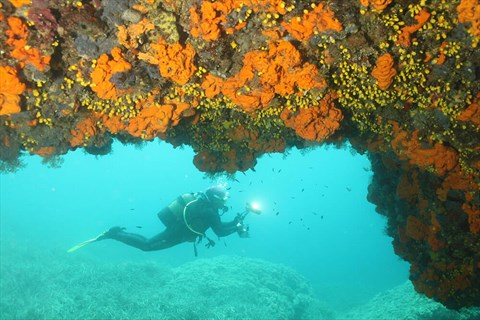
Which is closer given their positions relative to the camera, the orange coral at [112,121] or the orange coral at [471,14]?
the orange coral at [471,14]

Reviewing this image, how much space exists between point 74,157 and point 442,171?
156 m

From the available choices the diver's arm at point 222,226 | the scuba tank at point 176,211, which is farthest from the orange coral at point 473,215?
the scuba tank at point 176,211

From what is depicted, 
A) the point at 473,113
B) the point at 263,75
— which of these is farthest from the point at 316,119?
the point at 473,113

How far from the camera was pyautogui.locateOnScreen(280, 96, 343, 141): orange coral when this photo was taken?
19.1 feet

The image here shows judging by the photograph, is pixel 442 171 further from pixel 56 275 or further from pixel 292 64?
pixel 56 275

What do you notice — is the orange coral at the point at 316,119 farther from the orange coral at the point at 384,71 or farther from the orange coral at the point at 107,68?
the orange coral at the point at 107,68

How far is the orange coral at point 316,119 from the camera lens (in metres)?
5.82

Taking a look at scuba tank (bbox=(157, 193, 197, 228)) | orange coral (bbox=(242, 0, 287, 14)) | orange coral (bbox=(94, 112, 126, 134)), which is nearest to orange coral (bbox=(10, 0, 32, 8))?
orange coral (bbox=(94, 112, 126, 134))

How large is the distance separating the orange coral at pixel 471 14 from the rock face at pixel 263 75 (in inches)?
0.6

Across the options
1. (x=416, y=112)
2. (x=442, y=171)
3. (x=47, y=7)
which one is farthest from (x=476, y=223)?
(x=47, y=7)

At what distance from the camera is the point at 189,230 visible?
14.0 meters

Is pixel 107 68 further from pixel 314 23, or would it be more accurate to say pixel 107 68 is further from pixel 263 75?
pixel 314 23

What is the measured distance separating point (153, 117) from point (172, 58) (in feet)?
4.78

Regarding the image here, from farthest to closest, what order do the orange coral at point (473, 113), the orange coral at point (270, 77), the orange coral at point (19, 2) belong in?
the orange coral at point (473, 113)
the orange coral at point (270, 77)
the orange coral at point (19, 2)
